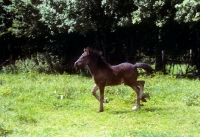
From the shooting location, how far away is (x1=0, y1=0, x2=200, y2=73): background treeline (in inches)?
711

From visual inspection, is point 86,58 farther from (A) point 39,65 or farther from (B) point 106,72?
(A) point 39,65

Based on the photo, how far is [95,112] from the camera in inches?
476

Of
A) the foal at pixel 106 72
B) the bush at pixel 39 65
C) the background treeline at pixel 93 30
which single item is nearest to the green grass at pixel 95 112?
the foal at pixel 106 72

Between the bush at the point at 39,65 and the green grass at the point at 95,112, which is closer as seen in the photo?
the green grass at the point at 95,112

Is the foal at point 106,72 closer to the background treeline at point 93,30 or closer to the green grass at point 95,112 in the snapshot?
the green grass at point 95,112

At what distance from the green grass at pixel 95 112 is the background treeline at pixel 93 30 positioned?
301 centimetres

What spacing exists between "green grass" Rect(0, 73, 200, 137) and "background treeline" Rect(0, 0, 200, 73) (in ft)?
9.87

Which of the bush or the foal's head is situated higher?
the foal's head

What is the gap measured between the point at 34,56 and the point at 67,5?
449cm

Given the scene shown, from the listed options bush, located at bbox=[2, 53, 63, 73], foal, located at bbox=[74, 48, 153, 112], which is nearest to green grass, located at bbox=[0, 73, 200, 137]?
foal, located at bbox=[74, 48, 153, 112]

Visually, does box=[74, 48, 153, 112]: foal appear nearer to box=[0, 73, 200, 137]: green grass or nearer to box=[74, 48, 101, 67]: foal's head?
box=[74, 48, 101, 67]: foal's head

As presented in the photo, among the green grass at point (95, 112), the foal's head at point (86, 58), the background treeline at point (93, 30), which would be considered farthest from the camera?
the background treeline at point (93, 30)

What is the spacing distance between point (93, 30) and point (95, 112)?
8.85 m

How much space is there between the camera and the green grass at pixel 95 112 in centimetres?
976
